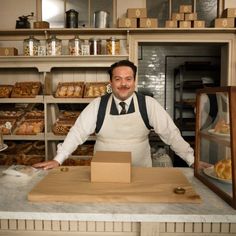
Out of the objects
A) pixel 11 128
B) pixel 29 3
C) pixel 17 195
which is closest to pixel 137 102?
pixel 17 195

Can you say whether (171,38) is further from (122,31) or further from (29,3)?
(29,3)

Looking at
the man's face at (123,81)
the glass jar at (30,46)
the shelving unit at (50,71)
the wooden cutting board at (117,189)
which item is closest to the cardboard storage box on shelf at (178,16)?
the shelving unit at (50,71)

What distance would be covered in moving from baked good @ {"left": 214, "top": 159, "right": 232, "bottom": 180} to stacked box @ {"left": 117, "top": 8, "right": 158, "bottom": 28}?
224cm

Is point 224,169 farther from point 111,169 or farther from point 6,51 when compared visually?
point 6,51

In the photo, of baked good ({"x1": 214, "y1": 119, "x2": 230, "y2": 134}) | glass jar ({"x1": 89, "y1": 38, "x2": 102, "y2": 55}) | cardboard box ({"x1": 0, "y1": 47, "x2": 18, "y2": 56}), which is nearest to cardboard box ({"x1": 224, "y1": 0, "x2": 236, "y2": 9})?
glass jar ({"x1": 89, "y1": 38, "x2": 102, "y2": 55})

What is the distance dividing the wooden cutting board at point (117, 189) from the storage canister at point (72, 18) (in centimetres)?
222

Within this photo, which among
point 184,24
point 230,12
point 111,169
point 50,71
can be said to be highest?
point 230,12

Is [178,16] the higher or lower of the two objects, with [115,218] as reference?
higher

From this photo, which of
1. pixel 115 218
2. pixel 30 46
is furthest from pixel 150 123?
pixel 30 46

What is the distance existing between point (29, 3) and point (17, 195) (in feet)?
9.35

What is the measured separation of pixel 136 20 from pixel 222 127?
2.29 m

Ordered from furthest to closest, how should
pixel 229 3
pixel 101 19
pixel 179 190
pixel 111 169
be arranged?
pixel 229 3 → pixel 101 19 → pixel 111 169 → pixel 179 190

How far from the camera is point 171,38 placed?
3.44 meters

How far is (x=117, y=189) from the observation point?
1.29 metres
